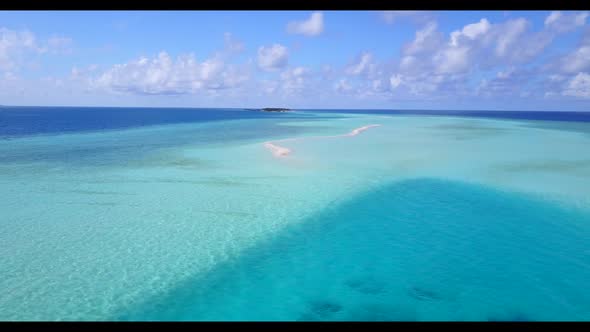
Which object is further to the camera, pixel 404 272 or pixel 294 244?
pixel 294 244

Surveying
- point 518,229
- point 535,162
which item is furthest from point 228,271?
point 535,162

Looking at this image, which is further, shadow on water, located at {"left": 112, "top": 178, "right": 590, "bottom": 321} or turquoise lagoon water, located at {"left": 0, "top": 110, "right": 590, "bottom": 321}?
A: turquoise lagoon water, located at {"left": 0, "top": 110, "right": 590, "bottom": 321}

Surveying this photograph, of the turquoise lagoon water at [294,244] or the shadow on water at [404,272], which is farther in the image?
the turquoise lagoon water at [294,244]

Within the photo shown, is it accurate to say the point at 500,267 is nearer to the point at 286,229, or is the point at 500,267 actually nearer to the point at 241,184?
the point at 286,229
